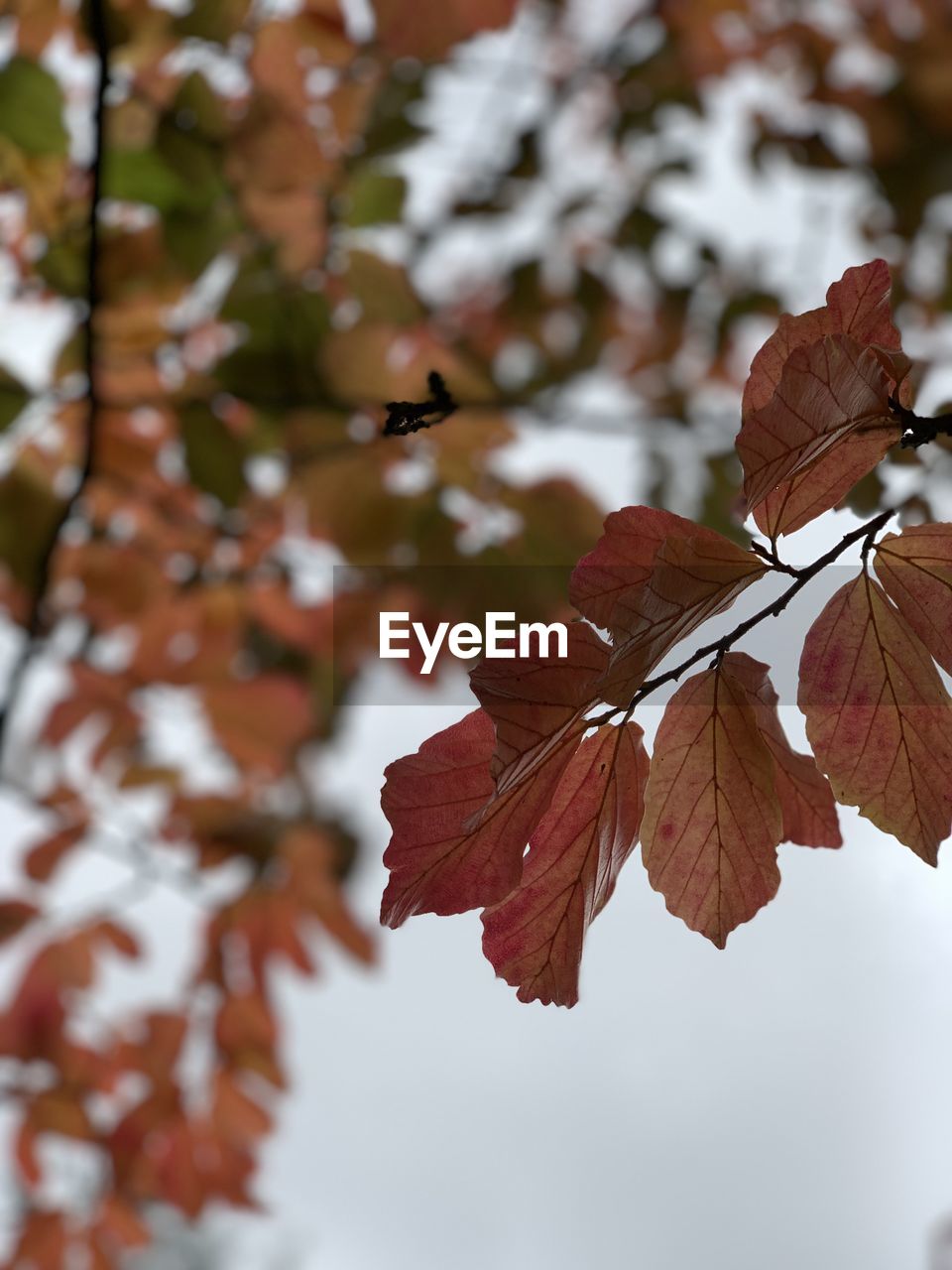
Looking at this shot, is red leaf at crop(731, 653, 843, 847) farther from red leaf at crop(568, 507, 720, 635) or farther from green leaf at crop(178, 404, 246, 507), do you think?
green leaf at crop(178, 404, 246, 507)

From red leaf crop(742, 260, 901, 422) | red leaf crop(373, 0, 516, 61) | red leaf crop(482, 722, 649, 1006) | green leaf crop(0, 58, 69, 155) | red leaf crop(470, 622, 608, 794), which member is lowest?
red leaf crop(482, 722, 649, 1006)

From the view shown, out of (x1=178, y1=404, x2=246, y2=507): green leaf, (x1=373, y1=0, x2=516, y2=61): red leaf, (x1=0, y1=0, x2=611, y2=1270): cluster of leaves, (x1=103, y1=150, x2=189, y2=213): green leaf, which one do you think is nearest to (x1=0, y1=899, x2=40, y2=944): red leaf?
(x1=0, y1=0, x2=611, y2=1270): cluster of leaves

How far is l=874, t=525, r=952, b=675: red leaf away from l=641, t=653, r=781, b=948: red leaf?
47 millimetres

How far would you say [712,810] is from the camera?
0.98ft

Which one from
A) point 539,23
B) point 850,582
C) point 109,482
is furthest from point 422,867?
point 539,23

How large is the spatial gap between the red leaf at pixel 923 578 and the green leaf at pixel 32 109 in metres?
0.63

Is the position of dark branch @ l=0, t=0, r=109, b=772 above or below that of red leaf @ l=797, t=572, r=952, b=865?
above

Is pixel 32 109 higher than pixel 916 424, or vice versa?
pixel 32 109

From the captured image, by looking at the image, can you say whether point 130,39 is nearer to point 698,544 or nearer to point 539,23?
point 698,544

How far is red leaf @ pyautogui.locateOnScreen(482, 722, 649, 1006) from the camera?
0.30 metres

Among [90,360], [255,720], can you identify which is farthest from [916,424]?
[255,720]

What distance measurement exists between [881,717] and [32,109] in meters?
0.67

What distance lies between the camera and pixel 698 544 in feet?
0.89

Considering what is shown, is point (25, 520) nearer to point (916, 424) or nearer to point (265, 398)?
point (265, 398)
